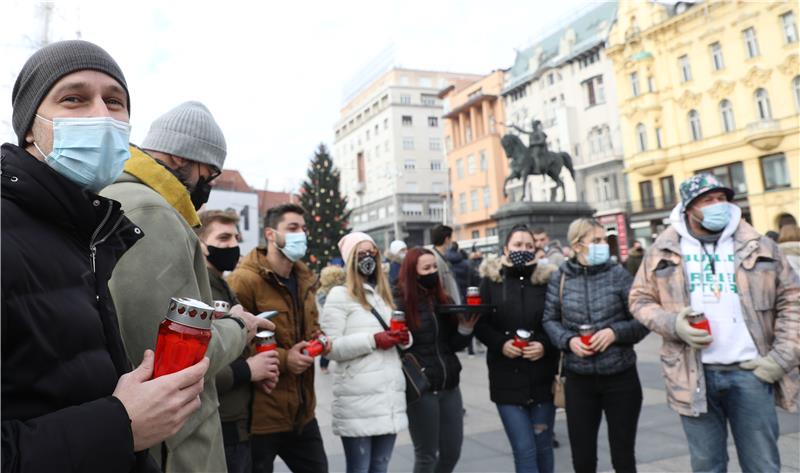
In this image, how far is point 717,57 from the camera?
34812mm

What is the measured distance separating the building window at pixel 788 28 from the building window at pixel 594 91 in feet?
41.2

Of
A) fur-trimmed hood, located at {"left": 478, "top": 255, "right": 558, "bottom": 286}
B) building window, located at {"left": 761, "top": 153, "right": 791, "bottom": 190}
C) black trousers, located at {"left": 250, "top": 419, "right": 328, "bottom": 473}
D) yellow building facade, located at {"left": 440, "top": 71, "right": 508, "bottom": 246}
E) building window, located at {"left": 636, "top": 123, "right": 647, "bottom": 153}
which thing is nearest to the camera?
black trousers, located at {"left": 250, "top": 419, "right": 328, "bottom": 473}

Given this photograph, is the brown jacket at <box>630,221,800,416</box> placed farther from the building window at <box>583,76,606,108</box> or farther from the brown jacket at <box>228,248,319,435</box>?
the building window at <box>583,76,606,108</box>

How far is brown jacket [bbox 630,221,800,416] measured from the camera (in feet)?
10.7

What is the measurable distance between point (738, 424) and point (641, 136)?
131 ft

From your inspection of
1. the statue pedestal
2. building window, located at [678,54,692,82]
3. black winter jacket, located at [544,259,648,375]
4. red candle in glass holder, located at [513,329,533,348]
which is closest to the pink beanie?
red candle in glass holder, located at [513,329,533,348]

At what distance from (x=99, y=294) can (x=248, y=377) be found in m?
1.56

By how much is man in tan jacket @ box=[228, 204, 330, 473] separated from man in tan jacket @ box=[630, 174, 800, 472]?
2.22 metres

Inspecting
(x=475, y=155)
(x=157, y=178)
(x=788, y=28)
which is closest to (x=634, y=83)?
(x=788, y=28)

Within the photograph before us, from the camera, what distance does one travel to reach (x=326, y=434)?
19.4ft

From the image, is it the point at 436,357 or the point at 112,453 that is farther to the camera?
the point at 436,357

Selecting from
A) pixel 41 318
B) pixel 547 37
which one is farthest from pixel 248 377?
pixel 547 37

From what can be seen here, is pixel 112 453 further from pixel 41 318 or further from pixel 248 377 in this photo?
pixel 248 377

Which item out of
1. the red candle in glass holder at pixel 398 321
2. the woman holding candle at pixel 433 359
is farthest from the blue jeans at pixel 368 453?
the red candle in glass holder at pixel 398 321
